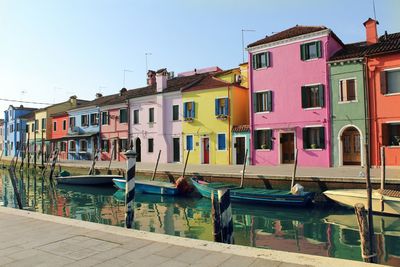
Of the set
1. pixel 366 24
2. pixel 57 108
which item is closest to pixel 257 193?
pixel 366 24

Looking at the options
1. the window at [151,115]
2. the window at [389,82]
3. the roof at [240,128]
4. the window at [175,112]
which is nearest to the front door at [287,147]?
the roof at [240,128]

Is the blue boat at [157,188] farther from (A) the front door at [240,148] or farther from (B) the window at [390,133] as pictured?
(B) the window at [390,133]

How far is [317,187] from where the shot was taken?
46.1ft

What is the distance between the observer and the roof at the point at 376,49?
1859 cm

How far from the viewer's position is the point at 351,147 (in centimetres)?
2014

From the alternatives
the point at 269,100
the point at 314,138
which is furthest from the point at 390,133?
the point at 269,100

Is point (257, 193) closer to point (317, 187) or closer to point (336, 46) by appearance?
point (317, 187)

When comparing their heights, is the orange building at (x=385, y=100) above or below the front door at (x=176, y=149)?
above

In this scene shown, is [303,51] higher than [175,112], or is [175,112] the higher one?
[303,51]

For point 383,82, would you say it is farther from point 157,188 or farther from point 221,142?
point 157,188

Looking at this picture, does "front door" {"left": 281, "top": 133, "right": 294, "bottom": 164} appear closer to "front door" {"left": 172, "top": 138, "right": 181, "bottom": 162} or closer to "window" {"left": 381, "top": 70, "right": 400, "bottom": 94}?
"window" {"left": 381, "top": 70, "right": 400, "bottom": 94}

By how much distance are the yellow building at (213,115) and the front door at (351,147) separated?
766 centimetres

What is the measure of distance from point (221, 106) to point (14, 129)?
137 feet

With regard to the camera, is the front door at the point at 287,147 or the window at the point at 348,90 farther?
the front door at the point at 287,147
